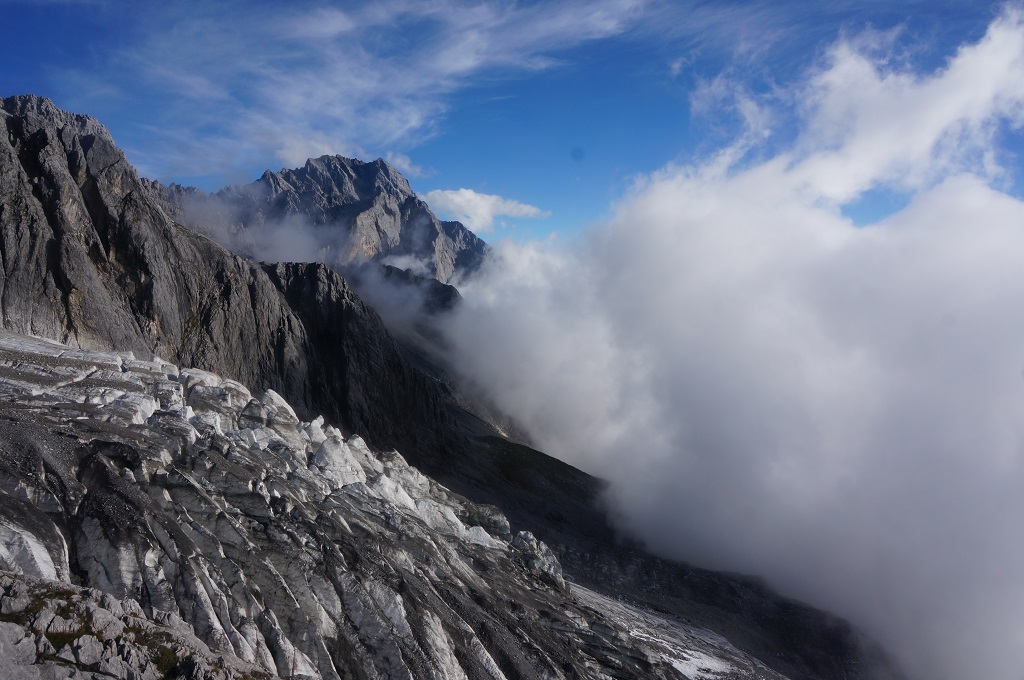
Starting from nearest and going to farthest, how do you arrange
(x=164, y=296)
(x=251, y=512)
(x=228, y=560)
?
(x=228, y=560)
(x=251, y=512)
(x=164, y=296)

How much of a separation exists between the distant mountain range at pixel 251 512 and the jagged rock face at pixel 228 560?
0.21m

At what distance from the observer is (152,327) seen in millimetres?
121625

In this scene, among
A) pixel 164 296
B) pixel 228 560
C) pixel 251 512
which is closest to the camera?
pixel 228 560

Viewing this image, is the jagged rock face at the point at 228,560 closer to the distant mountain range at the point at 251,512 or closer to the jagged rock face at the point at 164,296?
the distant mountain range at the point at 251,512

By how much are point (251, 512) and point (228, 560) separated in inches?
348

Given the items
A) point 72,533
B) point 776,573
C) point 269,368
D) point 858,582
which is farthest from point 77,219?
point 858,582

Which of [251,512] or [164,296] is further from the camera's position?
[164,296]

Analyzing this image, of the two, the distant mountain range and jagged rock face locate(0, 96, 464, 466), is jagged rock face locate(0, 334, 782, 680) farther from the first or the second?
jagged rock face locate(0, 96, 464, 466)

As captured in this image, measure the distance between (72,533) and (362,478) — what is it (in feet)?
143

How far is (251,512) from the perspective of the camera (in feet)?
188

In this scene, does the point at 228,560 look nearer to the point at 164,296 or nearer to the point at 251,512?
the point at 251,512

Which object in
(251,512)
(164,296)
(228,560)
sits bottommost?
(228,560)

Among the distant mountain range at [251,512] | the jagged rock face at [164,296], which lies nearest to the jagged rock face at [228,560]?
the distant mountain range at [251,512]

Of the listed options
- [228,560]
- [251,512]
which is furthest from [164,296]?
[228,560]
